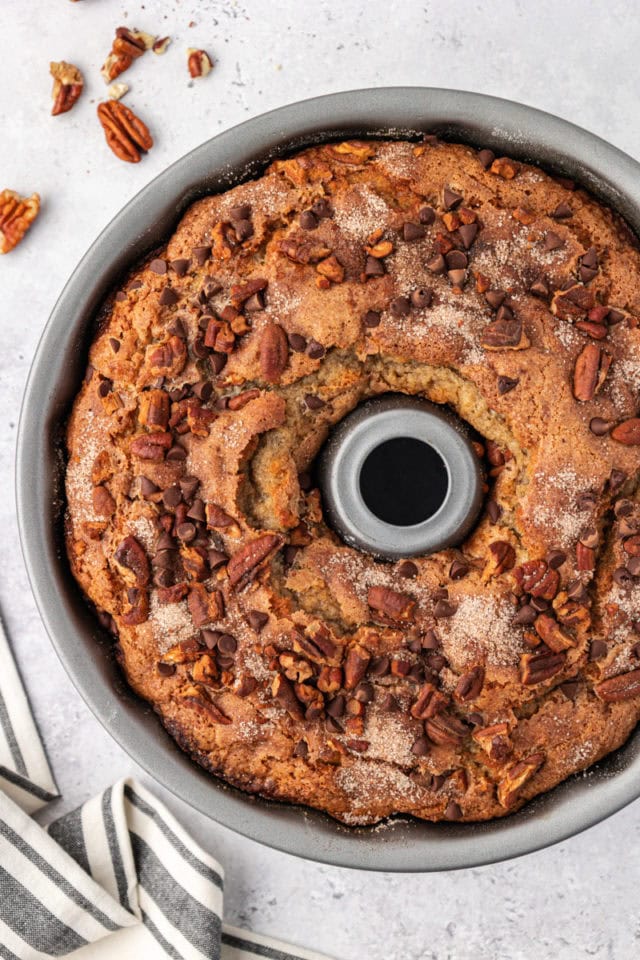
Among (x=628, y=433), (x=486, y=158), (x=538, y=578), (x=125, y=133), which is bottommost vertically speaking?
(x=538, y=578)

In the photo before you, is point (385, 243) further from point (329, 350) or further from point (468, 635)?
point (468, 635)

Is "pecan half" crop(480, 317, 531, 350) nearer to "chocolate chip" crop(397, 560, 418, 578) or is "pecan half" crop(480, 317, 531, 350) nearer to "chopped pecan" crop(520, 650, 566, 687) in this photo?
"chocolate chip" crop(397, 560, 418, 578)

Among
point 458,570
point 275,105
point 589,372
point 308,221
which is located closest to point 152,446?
point 308,221

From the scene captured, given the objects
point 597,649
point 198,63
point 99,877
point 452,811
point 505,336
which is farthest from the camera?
point 99,877

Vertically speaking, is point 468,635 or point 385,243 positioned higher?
point 385,243

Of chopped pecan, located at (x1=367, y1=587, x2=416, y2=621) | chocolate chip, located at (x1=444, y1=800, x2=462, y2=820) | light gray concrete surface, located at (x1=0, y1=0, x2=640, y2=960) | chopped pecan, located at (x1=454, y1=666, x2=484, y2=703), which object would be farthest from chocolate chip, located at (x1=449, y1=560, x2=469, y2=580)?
light gray concrete surface, located at (x1=0, y1=0, x2=640, y2=960)

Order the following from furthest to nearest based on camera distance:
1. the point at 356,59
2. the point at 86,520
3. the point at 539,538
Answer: the point at 356,59 → the point at 86,520 → the point at 539,538

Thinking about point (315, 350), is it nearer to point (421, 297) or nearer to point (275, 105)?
point (421, 297)

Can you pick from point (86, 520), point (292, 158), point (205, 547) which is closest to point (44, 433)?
point (86, 520)
